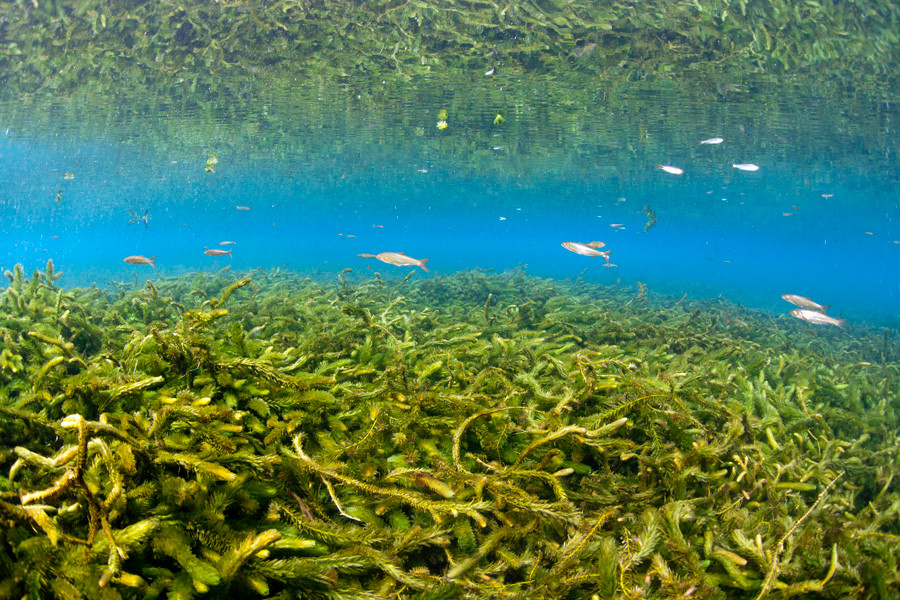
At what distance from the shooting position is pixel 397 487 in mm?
2104

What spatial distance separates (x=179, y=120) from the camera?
22.8 metres

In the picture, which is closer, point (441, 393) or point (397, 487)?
point (397, 487)

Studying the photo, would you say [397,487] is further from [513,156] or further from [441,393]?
[513,156]

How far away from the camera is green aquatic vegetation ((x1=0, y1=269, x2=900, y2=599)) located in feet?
4.97

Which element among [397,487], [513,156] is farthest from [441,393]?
[513,156]

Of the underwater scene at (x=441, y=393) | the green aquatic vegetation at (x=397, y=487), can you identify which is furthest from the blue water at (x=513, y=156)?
the green aquatic vegetation at (x=397, y=487)

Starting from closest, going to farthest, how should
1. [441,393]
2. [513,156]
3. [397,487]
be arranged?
[397,487] → [441,393] → [513,156]

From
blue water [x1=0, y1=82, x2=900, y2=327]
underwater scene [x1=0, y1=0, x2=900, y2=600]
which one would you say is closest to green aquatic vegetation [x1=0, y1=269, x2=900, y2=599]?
underwater scene [x1=0, y1=0, x2=900, y2=600]

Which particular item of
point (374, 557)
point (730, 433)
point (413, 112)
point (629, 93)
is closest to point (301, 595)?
point (374, 557)

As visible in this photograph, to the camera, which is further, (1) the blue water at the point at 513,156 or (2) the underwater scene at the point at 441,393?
(1) the blue water at the point at 513,156

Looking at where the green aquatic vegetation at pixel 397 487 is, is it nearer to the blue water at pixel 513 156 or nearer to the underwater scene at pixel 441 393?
the underwater scene at pixel 441 393

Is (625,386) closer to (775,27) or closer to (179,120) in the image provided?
(775,27)

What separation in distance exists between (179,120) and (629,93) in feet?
80.9

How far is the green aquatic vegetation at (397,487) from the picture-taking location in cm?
151
